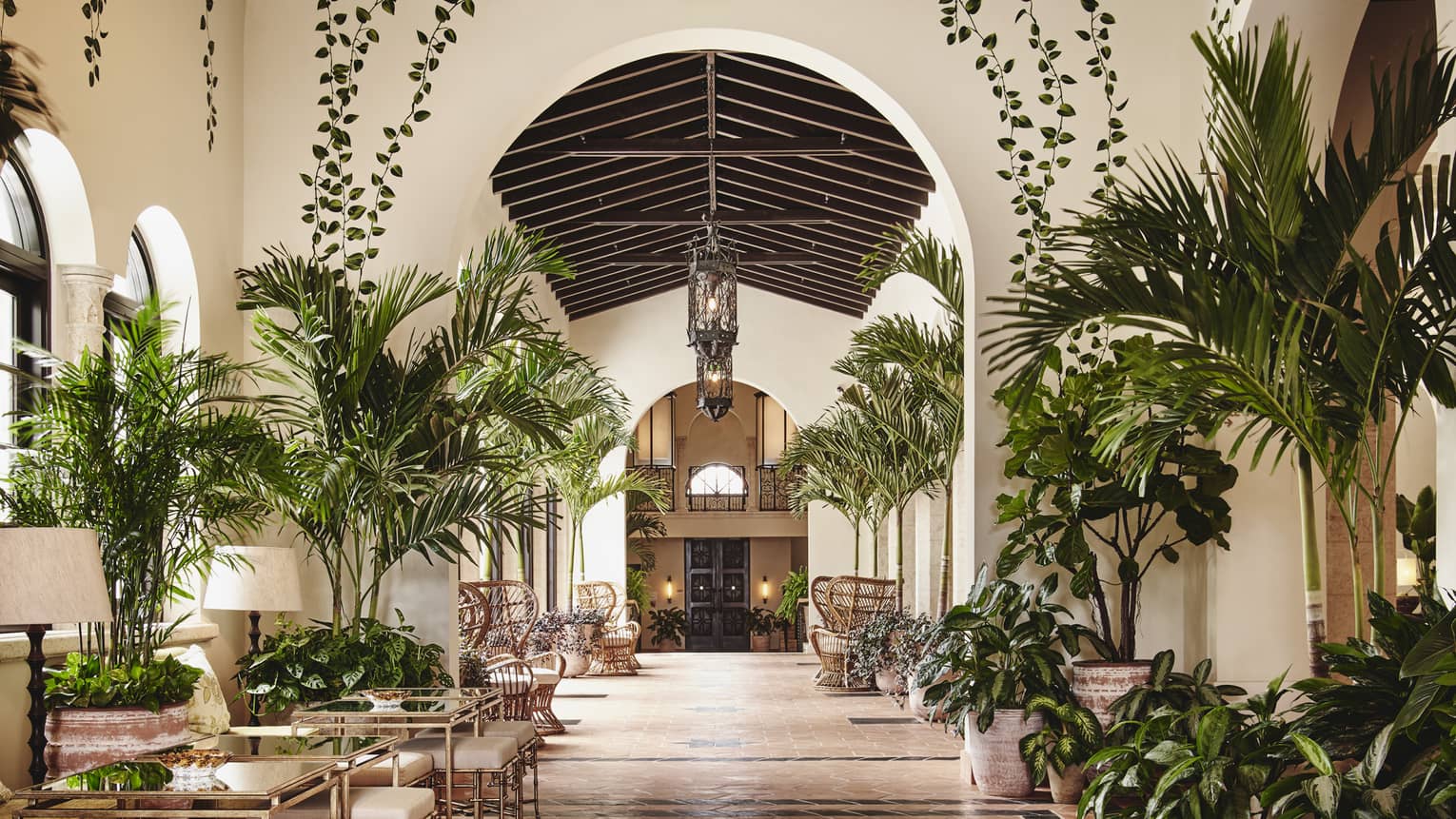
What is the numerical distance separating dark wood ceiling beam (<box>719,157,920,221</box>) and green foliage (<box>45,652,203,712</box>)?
25.7 ft

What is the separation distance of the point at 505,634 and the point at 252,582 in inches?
195

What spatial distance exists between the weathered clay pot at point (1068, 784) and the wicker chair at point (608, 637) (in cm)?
873

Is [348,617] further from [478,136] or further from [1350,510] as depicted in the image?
[1350,510]

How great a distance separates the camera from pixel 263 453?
15.2 feet

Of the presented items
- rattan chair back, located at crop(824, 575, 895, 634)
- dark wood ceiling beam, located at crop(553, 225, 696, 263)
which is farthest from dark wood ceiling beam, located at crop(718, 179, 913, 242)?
rattan chair back, located at crop(824, 575, 895, 634)

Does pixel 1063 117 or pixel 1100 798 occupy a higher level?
pixel 1063 117

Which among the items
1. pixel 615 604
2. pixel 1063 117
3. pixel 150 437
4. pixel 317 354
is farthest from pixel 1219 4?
pixel 615 604

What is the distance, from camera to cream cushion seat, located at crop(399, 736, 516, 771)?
15.6 ft

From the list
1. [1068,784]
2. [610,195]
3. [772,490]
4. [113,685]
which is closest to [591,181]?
[610,195]

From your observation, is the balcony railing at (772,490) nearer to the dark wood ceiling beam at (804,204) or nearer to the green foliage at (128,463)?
the dark wood ceiling beam at (804,204)

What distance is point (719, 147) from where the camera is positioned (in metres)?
9.67

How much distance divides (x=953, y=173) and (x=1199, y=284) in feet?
8.80

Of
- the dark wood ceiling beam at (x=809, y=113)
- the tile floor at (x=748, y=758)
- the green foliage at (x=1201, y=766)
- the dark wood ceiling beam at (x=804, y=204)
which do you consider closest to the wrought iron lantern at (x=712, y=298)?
the dark wood ceiling beam at (x=809, y=113)

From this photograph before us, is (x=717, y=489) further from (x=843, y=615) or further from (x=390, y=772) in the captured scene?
(x=390, y=772)
